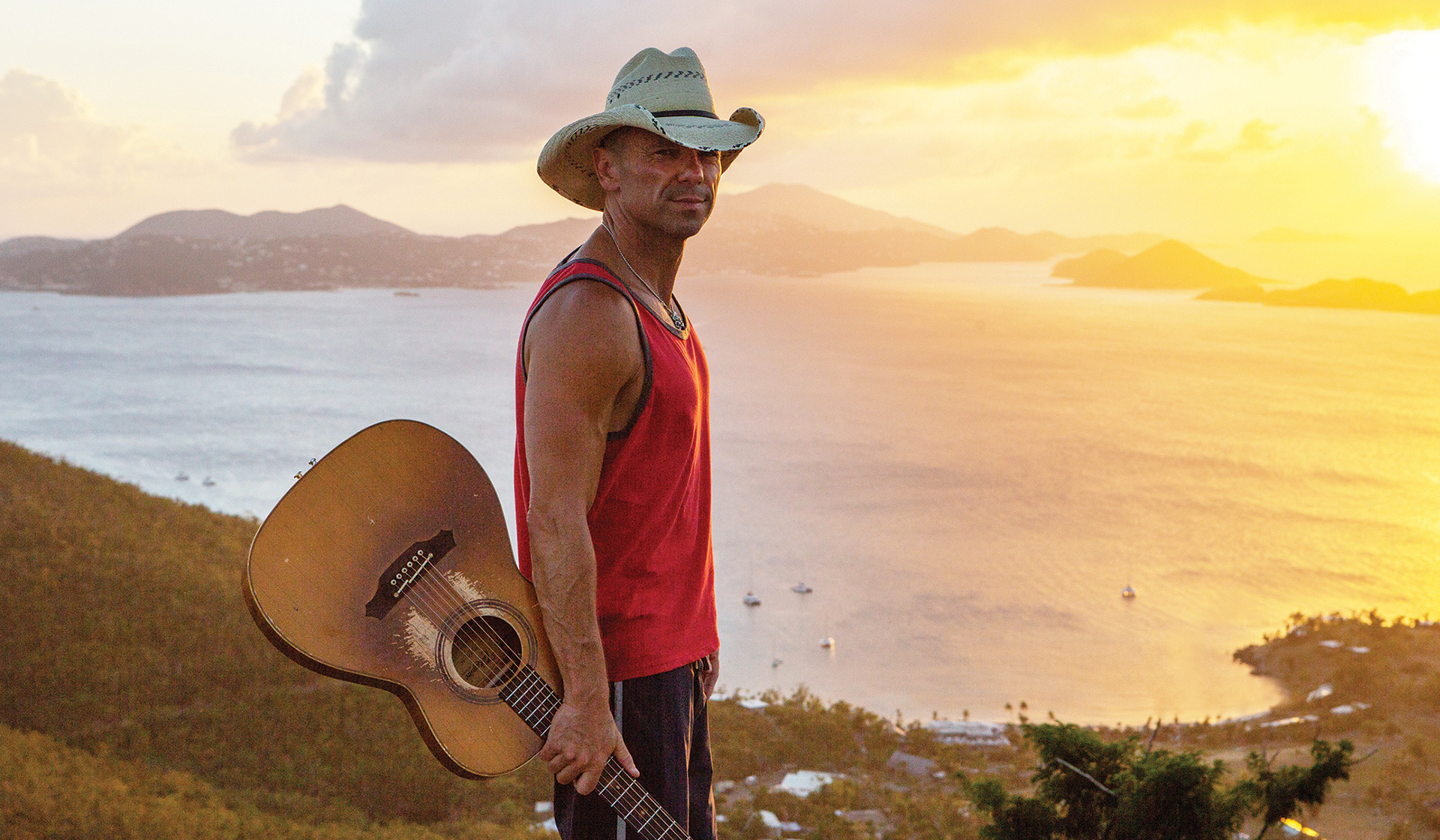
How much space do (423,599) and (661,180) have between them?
1091mm

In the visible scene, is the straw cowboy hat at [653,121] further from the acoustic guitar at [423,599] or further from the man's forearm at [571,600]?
the man's forearm at [571,600]

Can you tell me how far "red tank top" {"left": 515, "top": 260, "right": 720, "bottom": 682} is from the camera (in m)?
2.08

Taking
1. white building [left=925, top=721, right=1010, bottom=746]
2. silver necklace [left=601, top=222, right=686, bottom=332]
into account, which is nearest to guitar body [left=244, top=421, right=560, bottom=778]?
silver necklace [left=601, top=222, right=686, bottom=332]

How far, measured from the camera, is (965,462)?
221 feet

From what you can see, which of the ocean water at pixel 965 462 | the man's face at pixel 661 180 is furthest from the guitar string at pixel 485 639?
the ocean water at pixel 965 462

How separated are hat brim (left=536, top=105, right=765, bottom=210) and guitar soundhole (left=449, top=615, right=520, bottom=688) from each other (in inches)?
42.7

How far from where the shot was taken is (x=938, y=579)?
41438 millimetres

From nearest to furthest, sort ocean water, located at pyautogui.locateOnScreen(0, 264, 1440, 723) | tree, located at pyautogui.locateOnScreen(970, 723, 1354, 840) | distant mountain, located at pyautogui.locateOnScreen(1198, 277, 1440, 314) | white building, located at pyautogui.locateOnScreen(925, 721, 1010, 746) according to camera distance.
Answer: tree, located at pyautogui.locateOnScreen(970, 723, 1354, 840) < white building, located at pyautogui.locateOnScreen(925, 721, 1010, 746) < ocean water, located at pyautogui.locateOnScreen(0, 264, 1440, 723) < distant mountain, located at pyautogui.locateOnScreen(1198, 277, 1440, 314)

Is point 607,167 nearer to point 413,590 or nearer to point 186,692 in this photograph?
point 413,590

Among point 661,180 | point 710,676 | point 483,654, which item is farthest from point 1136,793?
point 661,180

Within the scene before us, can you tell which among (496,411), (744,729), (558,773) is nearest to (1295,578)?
(744,729)

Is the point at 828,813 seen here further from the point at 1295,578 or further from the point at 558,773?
the point at 1295,578

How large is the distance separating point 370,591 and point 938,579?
135 feet

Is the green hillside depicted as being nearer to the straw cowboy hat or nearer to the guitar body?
the guitar body
